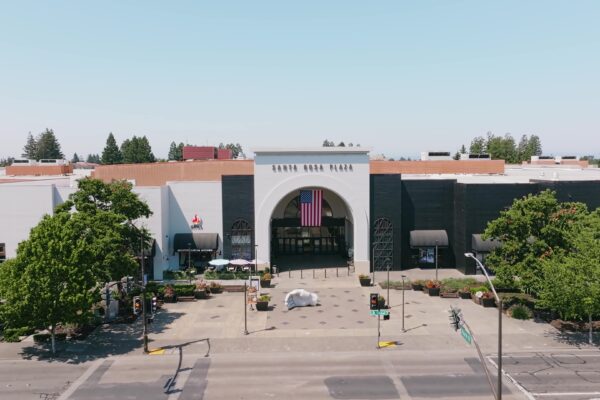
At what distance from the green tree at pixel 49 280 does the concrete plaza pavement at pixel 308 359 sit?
310 centimetres

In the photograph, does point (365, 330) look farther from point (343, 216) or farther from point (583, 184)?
point (583, 184)

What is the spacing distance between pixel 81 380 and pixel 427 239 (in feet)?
132

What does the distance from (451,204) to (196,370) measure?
38583 mm

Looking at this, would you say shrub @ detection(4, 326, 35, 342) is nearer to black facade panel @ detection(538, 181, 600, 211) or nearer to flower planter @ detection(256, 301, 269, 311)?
flower planter @ detection(256, 301, 269, 311)

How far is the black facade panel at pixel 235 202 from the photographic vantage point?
59.1 metres

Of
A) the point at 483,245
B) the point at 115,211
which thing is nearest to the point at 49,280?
the point at 115,211

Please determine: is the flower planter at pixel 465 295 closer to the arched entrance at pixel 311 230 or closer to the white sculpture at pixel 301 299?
the white sculpture at pixel 301 299

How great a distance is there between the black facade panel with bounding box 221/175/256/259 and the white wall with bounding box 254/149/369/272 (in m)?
0.91

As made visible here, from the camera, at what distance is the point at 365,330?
39.9 meters

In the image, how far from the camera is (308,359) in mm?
34156

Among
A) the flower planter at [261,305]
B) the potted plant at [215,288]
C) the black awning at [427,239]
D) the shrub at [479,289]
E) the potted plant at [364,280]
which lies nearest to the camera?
the flower planter at [261,305]

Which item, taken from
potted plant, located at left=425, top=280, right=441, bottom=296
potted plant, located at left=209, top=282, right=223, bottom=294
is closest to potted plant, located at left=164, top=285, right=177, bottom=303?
potted plant, located at left=209, top=282, right=223, bottom=294

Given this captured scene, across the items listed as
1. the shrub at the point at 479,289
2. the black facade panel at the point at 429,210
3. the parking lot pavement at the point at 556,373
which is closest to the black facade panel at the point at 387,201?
the black facade panel at the point at 429,210

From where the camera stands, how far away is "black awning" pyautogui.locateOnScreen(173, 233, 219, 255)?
2320 inches
